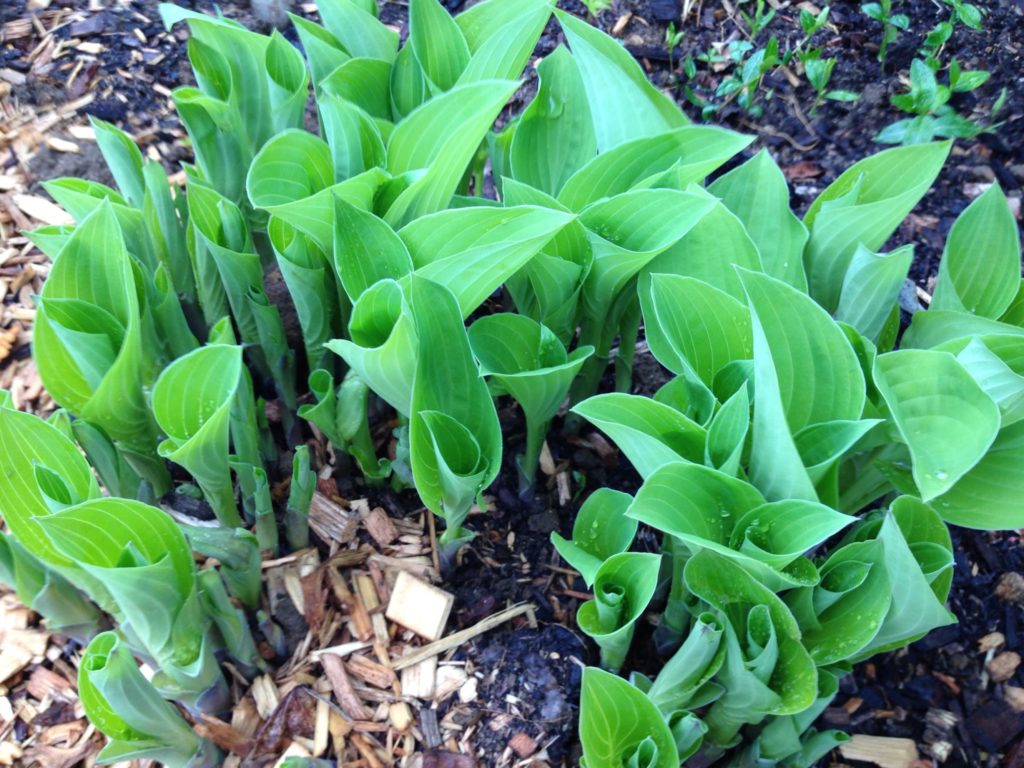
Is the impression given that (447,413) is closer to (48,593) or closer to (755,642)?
(755,642)

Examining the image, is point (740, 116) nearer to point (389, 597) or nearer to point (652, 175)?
point (652, 175)

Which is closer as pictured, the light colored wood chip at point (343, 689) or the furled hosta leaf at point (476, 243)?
the furled hosta leaf at point (476, 243)

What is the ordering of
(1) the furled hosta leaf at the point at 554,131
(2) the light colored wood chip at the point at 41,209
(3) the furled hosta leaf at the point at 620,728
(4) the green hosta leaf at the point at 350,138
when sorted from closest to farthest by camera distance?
(3) the furled hosta leaf at the point at 620,728
(4) the green hosta leaf at the point at 350,138
(1) the furled hosta leaf at the point at 554,131
(2) the light colored wood chip at the point at 41,209

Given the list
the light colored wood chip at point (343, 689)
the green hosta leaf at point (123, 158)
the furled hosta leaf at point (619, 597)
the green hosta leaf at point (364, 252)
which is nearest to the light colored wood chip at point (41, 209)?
the green hosta leaf at point (123, 158)

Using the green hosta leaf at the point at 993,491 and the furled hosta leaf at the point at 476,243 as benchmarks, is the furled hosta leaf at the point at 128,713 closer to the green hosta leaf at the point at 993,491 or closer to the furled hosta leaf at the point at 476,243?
the furled hosta leaf at the point at 476,243

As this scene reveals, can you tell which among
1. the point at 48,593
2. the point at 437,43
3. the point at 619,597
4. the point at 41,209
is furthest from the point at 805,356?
the point at 41,209

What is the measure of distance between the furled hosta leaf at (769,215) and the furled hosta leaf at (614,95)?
0.66 ft

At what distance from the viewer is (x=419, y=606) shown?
163cm

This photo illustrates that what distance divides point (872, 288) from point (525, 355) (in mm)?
566

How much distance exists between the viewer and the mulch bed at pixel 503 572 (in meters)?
1.52

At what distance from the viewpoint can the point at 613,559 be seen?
1.27m

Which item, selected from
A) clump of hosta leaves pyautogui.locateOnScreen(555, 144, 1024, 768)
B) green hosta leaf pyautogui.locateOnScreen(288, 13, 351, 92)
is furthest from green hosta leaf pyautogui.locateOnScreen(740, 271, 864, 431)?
green hosta leaf pyautogui.locateOnScreen(288, 13, 351, 92)

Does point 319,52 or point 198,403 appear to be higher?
point 319,52

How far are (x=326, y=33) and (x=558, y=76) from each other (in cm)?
50
